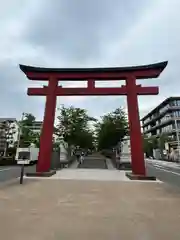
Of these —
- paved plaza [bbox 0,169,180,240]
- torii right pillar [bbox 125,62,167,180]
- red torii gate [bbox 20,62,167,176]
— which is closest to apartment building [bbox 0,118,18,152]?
red torii gate [bbox 20,62,167,176]

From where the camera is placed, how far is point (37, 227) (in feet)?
18.1

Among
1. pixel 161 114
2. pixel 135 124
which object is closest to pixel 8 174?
pixel 135 124

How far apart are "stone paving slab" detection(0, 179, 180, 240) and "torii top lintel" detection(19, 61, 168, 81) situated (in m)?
11.2

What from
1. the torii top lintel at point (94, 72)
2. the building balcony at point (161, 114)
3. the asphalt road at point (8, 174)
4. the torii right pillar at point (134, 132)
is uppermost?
the building balcony at point (161, 114)

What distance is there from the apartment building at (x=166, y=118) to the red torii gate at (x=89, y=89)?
47.7 metres

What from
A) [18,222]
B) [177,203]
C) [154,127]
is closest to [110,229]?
[18,222]

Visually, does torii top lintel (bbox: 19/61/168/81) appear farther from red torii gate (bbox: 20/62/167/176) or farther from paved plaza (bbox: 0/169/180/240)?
paved plaza (bbox: 0/169/180/240)

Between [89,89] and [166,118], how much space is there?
6195cm

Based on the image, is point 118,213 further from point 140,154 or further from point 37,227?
point 140,154

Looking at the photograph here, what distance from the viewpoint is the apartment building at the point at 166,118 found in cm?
7356

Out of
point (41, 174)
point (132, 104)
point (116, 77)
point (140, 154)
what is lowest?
point (41, 174)

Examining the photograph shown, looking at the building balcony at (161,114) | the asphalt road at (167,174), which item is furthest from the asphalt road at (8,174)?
the building balcony at (161,114)

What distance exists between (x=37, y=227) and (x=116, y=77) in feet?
49.2

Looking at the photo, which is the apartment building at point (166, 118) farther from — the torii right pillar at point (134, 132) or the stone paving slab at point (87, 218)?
the stone paving slab at point (87, 218)
